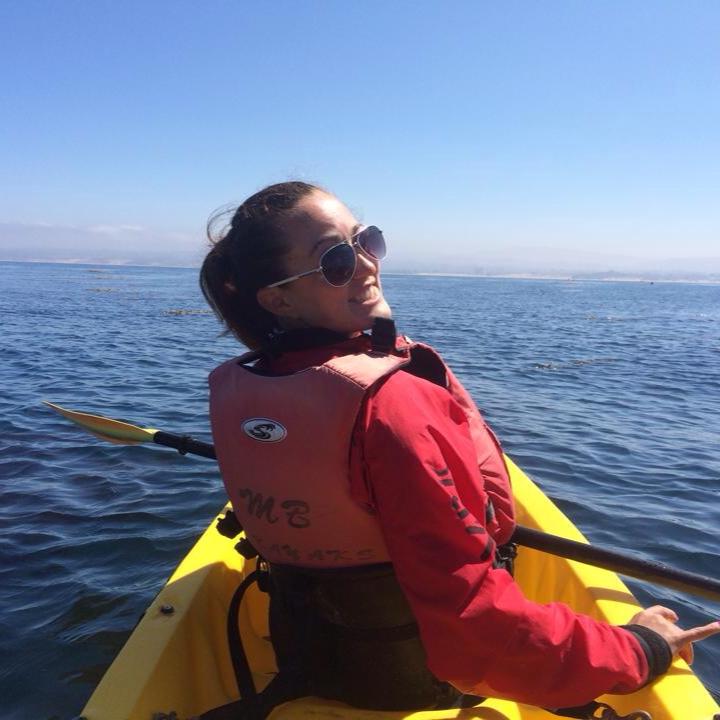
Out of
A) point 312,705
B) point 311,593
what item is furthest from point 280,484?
point 312,705

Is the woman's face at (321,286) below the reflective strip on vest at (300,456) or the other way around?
the other way around

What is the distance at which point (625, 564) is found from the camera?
9.64 feet

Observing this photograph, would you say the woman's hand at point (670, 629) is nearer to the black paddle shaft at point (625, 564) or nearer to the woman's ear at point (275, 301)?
the black paddle shaft at point (625, 564)

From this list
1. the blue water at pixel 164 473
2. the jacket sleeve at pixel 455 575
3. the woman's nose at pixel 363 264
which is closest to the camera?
the jacket sleeve at pixel 455 575

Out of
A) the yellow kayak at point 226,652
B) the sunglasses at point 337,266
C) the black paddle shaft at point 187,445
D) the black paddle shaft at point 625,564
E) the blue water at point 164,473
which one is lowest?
the blue water at point 164,473

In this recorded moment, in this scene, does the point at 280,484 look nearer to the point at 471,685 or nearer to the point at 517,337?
the point at 471,685

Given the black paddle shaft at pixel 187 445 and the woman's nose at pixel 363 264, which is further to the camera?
the black paddle shaft at pixel 187 445

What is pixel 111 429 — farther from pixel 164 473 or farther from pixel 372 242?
pixel 372 242

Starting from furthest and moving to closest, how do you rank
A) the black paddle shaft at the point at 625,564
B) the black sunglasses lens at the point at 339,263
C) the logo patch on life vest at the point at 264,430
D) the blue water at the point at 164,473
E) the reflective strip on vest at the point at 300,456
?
the blue water at the point at 164,473 → the black paddle shaft at the point at 625,564 → the black sunglasses lens at the point at 339,263 → the logo patch on life vest at the point at 264,430 → the reflective strip on vest at the point at 300,456

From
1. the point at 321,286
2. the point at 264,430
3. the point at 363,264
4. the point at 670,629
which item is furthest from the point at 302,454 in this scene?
the point at 670,629

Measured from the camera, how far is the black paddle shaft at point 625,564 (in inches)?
114

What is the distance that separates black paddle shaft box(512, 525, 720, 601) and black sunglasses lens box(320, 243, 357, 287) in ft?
5.28

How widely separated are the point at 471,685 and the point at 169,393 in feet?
33.7

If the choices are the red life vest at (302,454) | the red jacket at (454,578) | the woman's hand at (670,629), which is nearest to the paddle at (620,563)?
the woman's hand at (670,629)
